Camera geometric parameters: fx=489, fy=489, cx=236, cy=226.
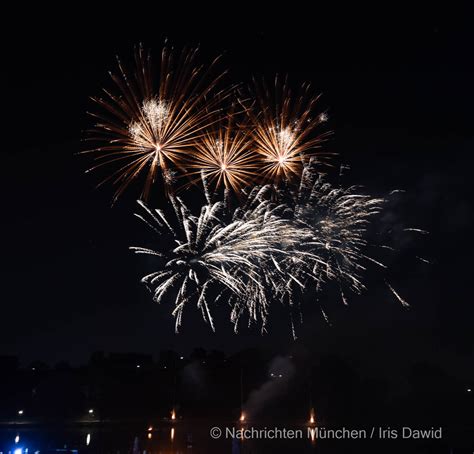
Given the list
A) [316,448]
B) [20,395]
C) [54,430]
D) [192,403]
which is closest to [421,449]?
[316,448]

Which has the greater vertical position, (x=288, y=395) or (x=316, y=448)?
(x=288, y=395)

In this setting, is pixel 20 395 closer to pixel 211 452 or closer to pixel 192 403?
pixel 192 403

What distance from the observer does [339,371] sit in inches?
3361

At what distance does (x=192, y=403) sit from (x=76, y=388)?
17.3m

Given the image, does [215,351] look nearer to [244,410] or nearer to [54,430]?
[244,410]

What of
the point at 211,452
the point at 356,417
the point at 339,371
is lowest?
the point at 211,452

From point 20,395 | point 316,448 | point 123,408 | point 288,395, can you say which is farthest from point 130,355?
point 316,448

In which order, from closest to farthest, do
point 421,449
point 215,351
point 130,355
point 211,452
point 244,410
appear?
1. point 211,452
2. point 421,449
3. point 244,410
4. point 130,355
5. point 215,351

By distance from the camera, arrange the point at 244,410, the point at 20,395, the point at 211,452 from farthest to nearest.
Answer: the point at 244,410 < the point at 20,395 < the point at 211,452

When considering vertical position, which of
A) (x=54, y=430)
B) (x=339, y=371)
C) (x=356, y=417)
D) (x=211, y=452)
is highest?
(x=339, y=371)

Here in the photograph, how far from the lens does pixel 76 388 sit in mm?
66625

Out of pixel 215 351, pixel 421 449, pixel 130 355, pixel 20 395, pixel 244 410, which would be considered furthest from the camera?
pixel 215 351

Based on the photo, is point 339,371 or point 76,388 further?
point 339,371

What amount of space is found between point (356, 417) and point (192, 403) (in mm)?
25357
